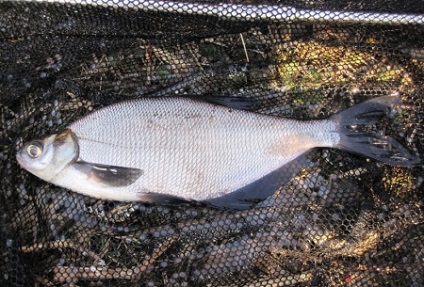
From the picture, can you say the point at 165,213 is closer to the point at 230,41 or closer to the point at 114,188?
the point at 114,188

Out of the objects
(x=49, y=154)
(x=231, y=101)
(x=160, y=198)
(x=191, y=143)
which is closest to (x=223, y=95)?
(x=231, y=101)

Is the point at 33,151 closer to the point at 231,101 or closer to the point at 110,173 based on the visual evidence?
the point at 110,173

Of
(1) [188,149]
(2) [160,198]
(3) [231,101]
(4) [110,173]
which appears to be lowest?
(2) [160,198]

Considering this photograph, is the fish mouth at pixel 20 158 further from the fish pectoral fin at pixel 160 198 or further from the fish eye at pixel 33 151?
the fish pectoral fin at pixel 160 198

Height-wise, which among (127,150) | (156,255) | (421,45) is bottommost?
(156,255)

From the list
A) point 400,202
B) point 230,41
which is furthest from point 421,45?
point 230,41

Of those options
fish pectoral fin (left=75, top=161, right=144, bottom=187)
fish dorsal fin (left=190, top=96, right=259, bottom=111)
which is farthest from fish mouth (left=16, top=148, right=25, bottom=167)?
fish dorsal fin (left=190, top=96, right=259, bottom=111)
